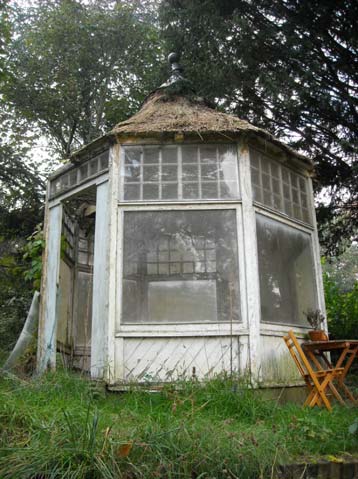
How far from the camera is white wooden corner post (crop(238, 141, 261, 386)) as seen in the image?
16.9 feet

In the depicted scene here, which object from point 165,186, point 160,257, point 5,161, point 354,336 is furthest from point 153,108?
point 5,161

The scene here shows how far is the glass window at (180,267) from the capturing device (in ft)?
17.5

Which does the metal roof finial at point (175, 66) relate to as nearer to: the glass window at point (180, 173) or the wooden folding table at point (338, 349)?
the glass window at point (180, 173)

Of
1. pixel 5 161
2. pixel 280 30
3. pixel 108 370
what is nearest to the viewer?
pixel 108 370

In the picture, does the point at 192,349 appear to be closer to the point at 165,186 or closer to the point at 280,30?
the point at 165,186

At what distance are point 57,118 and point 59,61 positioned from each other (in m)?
1.64

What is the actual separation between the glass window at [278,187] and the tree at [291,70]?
197 cm

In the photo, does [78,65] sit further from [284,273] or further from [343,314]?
[284,273]

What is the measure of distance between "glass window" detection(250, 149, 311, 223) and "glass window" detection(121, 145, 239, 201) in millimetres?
347

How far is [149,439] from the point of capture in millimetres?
A: 2971

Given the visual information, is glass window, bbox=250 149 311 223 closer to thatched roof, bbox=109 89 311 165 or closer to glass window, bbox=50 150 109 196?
thatched roof, bbox=109 89 311 165

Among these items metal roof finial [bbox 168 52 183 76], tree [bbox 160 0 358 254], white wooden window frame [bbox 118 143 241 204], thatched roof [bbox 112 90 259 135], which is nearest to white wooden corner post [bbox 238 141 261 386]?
white wooden window frame [bbox 118 143 241 204]

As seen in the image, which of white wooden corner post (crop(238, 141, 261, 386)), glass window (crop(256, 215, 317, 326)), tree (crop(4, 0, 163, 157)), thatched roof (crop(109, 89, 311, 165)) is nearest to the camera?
white wooden corner post (crop(238, 141, 261, 386))

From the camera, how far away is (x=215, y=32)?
9266mm
